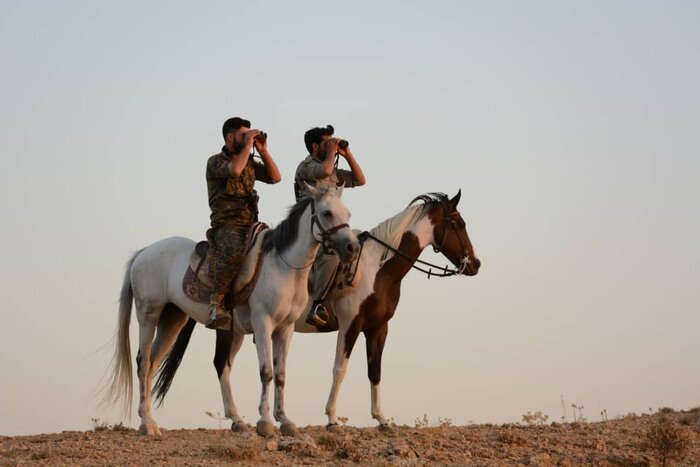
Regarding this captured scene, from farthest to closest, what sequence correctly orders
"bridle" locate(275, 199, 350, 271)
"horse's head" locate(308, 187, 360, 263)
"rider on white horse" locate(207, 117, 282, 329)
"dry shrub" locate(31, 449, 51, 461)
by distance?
"rider on white horse" locate(207, 117, 282, 329) < "bridle" locate(275, 199, 350, 271) < "horse's head" locate(308, 187, 360, 263) < "dry shrub" locate(31, 449, 51, 461)

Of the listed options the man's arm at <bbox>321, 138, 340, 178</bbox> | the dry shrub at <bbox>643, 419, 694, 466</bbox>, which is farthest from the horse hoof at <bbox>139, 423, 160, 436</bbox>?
the dry shrub at <bbox>643, 419, 694, 466</bbox>

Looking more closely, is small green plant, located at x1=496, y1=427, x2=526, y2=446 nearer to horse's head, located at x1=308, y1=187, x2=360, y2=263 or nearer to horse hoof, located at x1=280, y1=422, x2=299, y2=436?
horse hoof, located at x1=280, y1=422, x2=299, y2=436

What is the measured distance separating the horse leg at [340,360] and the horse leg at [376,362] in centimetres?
34

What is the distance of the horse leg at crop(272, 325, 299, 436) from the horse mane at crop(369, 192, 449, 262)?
217 cm

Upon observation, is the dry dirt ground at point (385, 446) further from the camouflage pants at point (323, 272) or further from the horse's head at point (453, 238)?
the horse's head at point (453, 238)

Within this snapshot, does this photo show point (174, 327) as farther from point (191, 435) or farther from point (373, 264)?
point (373, 264)

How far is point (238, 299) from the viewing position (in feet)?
40.6

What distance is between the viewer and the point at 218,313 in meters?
12.3

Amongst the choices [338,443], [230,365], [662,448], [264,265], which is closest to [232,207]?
[264,265]

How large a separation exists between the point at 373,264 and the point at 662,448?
157 inches

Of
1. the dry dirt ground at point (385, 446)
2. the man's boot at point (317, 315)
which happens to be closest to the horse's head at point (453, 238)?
the man's boot at point (317, 315)

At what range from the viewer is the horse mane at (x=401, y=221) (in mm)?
14086

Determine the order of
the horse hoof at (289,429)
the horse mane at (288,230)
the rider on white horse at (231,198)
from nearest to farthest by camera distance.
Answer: the horse hoof at (289,429) < the horse mane at (288,230) < the rider on white horse at (231,198)

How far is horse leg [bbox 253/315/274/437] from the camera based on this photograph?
468 inches
